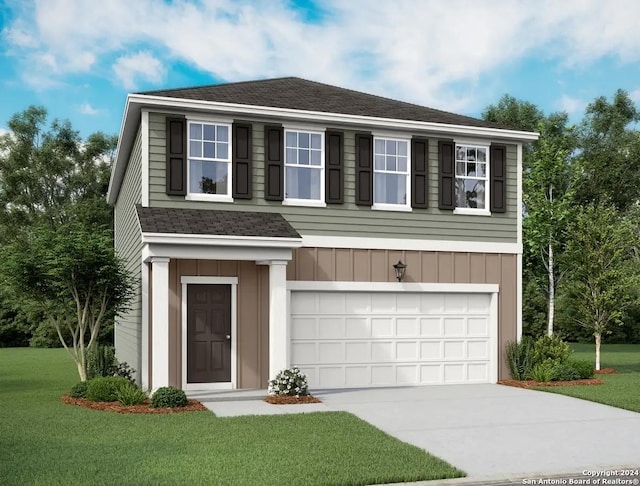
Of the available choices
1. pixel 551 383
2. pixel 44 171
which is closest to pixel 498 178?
pixel 551 383

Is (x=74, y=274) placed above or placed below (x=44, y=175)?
below

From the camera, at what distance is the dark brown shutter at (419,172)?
54.9ft

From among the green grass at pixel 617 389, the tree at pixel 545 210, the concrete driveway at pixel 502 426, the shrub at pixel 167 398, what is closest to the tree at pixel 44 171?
the tree at pixel 545 210

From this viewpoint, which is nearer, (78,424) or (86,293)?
(78,424)

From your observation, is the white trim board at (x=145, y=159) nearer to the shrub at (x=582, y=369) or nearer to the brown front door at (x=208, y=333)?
the brown front door at (x=208, y=333)

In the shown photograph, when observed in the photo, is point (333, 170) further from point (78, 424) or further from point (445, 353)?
point (78, 424)

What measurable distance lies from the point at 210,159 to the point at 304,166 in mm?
1980

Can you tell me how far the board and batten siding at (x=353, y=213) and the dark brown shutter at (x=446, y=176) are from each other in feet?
0.36

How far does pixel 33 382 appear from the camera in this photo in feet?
58.9

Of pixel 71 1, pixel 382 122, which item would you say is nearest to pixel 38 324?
pixel 71 1

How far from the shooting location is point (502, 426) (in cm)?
1105

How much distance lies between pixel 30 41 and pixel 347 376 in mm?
32430

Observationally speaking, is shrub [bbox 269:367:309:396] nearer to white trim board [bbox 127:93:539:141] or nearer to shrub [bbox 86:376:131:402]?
shrub [bbox 86:376:131:402]

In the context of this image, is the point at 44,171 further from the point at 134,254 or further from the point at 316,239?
the point at 316,239
